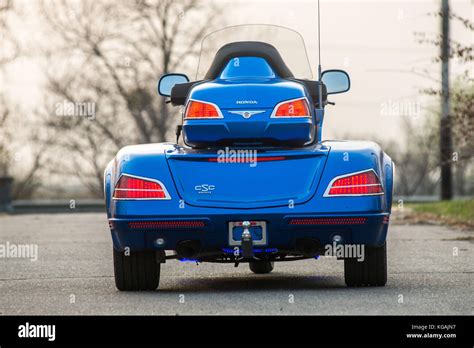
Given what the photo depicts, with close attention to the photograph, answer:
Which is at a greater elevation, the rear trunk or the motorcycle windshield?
the motorcycle windshield

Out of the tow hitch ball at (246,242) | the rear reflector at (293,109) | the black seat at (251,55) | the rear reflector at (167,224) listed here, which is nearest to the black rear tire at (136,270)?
the rear reflector at (167,224)

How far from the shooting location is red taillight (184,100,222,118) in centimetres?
914

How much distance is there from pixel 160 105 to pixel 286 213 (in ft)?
143

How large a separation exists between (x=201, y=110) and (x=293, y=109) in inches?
27.2

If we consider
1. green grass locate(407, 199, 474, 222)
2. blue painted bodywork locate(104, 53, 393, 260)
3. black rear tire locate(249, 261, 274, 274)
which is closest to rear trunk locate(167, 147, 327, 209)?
blue painted bodywork locate(104, 53, 393, 260)

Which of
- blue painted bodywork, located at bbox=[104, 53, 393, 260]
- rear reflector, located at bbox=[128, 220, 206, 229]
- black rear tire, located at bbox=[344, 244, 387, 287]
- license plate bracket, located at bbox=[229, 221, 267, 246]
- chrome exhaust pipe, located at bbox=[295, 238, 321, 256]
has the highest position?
blue painted bodywork, located at bbox=[104, 53, 393, 260]

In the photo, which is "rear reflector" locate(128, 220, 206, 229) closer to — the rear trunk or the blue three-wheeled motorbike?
the blue three-wheeled motorbike

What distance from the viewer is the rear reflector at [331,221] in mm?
8750

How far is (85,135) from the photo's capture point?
5347 centimetres

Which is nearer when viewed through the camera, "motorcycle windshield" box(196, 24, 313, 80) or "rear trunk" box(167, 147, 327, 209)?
"rear trunk" box(167, 147, 327, 209)

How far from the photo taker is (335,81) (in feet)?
32.6

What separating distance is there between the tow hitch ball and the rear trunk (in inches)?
5.4

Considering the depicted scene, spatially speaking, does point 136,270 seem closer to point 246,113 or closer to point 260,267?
point 246,113

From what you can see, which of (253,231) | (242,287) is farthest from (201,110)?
(242,287)
